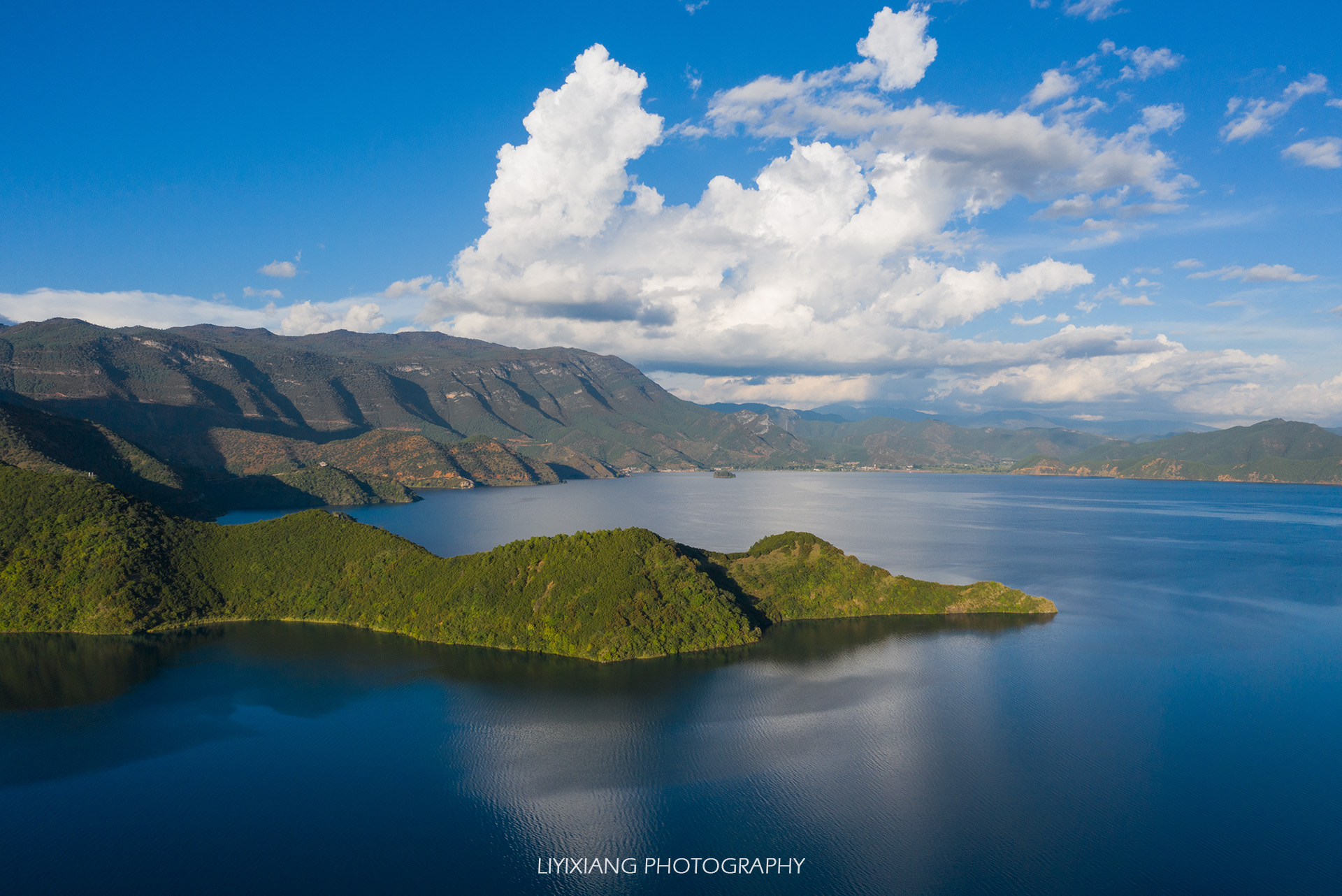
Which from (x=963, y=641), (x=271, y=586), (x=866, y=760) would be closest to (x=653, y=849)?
(x=866, y=760)

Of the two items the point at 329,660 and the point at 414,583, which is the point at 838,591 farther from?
the point at 329,660

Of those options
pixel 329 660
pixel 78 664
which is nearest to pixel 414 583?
pixel 329 660

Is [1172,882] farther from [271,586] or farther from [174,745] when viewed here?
[271,586]

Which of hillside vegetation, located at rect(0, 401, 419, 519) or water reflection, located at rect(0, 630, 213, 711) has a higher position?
hillside vegetation, located at rect(0, 401, 419, 519)

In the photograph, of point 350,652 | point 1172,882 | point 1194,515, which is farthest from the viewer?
point 1194,515

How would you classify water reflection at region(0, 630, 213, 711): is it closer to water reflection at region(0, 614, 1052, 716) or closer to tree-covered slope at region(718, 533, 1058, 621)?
water reflection at region(0, 614, 1052, 716)

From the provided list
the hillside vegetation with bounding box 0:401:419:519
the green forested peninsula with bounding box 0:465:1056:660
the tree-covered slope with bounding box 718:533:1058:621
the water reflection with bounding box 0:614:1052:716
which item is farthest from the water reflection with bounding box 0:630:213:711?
the tree-covered slope with bounding box 718:533:1058:621
